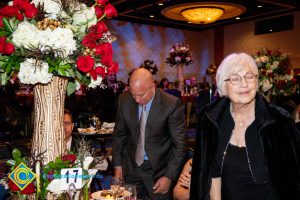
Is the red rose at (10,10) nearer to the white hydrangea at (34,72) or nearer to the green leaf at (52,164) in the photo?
the white hydrangea at (34,72)

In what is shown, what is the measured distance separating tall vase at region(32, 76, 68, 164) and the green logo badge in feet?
0.37

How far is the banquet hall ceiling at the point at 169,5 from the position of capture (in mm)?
10625

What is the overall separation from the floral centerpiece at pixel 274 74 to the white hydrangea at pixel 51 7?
3817 mm

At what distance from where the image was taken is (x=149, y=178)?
10.5ft

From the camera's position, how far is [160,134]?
321 cm

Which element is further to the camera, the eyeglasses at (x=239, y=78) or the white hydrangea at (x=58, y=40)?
the eyeglasses at (x=239, y=78)

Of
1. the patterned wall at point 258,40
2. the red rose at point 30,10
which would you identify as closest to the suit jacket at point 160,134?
the red rose at point 30,10

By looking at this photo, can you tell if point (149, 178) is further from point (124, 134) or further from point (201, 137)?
point (201, 137)

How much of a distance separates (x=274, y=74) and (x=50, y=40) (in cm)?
408

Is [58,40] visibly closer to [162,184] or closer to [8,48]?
[8,48]

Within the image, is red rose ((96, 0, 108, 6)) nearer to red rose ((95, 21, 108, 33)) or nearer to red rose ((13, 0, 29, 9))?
red rose ((95, 21, 108, 33))

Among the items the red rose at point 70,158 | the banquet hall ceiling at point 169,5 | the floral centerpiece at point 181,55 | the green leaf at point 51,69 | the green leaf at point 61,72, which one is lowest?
the red rose at point 70,158

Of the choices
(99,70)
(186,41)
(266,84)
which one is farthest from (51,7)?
(186,41)

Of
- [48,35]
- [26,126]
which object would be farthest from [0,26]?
[26,126]
